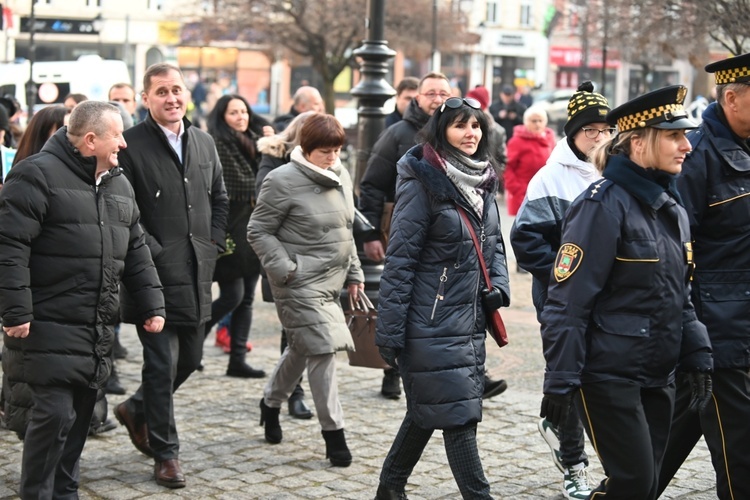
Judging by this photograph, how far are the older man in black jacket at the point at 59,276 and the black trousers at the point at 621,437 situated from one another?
7.10 feet

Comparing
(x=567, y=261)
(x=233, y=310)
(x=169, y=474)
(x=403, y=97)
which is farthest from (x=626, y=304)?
(x=403, y=97)

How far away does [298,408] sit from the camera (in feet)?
25.4

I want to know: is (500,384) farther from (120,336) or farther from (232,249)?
(120,336)

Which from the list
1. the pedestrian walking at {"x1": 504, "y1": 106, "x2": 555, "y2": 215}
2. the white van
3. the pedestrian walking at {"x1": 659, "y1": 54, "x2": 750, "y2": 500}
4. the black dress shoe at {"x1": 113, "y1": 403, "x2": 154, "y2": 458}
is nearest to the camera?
the pedestrian walking at {"x1": 659, "y1": 54, "x2": 750, "y2": 500}

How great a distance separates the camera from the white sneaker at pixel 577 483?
603 cm

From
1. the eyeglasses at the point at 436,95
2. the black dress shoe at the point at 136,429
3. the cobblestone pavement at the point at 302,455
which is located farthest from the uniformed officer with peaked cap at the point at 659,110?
the eyeglasses at the point at 436,95

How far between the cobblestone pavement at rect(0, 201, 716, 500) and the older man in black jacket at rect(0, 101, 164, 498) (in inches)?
29.5

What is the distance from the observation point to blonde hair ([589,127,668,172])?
4.67 m

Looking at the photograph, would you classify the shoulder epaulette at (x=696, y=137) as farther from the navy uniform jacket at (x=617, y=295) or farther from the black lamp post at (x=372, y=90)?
the black lamp post at (x=372, y=90)

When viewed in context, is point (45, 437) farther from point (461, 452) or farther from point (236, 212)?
point (236, 212)

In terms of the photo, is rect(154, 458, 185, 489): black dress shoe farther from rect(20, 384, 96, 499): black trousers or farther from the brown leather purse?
the brown leather purse

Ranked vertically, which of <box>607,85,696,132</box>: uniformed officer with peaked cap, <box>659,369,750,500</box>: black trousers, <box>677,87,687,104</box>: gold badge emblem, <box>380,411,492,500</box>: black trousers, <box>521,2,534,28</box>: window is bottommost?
<box>380,411,492,500</box>: black trousers

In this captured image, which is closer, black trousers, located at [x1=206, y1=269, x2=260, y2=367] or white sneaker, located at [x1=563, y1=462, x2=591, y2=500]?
white sneaker, located at [x1=563, y1=462, x2=591, y2=500]

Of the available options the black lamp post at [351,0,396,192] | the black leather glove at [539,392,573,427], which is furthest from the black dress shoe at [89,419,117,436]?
the black lamp post at [351,0,396,192]
